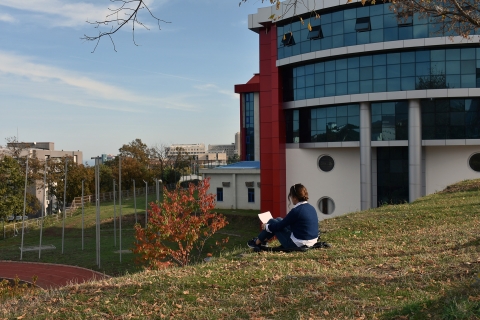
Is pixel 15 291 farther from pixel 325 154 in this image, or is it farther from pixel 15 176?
pixel 15 176

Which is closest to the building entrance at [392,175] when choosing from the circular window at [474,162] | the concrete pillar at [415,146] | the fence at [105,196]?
the concrete pillar at [415,146]

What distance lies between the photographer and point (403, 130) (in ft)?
84.8

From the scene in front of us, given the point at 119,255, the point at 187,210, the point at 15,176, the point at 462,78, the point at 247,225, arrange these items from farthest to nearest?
1. the point at 15,176
2. the point at 247,225
3. the point at 119,255
4. the point at 462,78
5. the point at 187,210

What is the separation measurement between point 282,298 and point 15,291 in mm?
8576

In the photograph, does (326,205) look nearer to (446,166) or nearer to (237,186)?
(446,166)

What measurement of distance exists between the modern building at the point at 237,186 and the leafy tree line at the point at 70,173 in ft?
39.2

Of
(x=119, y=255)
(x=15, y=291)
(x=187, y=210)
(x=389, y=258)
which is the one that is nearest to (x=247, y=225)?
(x=119, y=255)

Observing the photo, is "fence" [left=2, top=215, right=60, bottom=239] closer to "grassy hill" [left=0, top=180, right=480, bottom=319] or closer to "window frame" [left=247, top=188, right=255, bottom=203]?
"window frame" [left=247, top=188, right=255, bottom=203]

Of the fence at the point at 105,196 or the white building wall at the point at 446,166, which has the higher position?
the white building wall at the point at 446,166

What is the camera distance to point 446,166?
25.8 metres

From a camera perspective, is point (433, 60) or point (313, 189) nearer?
point (433, 60)

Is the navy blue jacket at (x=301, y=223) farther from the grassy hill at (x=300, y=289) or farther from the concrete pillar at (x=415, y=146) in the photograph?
the concrete pillar at (x=415, y=146)

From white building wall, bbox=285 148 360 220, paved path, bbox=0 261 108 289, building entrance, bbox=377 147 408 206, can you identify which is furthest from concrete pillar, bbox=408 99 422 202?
paved path, bbox=0 261 108 289

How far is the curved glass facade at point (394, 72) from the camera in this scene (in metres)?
24.7
